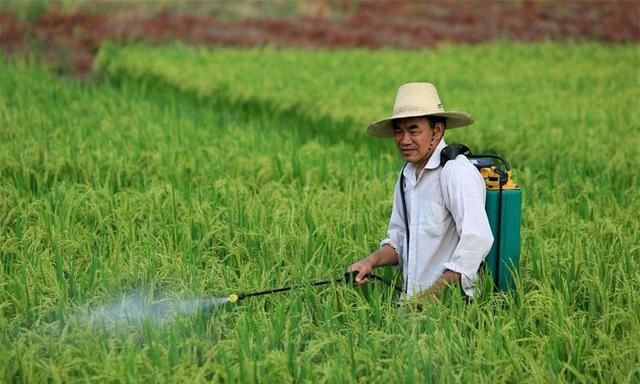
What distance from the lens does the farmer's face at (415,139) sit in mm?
3266

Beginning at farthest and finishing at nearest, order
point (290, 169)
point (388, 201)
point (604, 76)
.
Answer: point (604, 76), point (290, 169), point (388, 201)

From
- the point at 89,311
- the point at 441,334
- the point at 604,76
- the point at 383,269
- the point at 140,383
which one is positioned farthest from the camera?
the point at 604,76

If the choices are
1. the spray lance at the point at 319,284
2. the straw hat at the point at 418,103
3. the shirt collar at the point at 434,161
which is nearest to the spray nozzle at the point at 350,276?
the spray lance at the point at 319,284

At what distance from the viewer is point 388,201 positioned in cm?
482

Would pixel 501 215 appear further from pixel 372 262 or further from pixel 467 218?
pixel 372 262

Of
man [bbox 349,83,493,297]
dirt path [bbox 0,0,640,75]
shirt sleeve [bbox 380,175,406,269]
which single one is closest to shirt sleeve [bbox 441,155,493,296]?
man [bbox 349,83,493,297]

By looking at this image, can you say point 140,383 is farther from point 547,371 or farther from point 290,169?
point 290,169

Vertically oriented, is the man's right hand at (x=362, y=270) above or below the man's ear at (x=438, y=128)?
below

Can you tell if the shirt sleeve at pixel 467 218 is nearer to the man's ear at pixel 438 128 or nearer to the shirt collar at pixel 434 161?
the shirt collar at pixel 434 161

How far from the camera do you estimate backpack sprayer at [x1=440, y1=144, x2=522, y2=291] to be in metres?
3.27

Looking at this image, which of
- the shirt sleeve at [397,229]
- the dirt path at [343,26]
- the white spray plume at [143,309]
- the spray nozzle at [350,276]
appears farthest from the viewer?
the dirt path at [343,26]

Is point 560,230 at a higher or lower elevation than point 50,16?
lower

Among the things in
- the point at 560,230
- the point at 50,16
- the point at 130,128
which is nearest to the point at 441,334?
the point at 560,230

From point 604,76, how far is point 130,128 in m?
5.98
